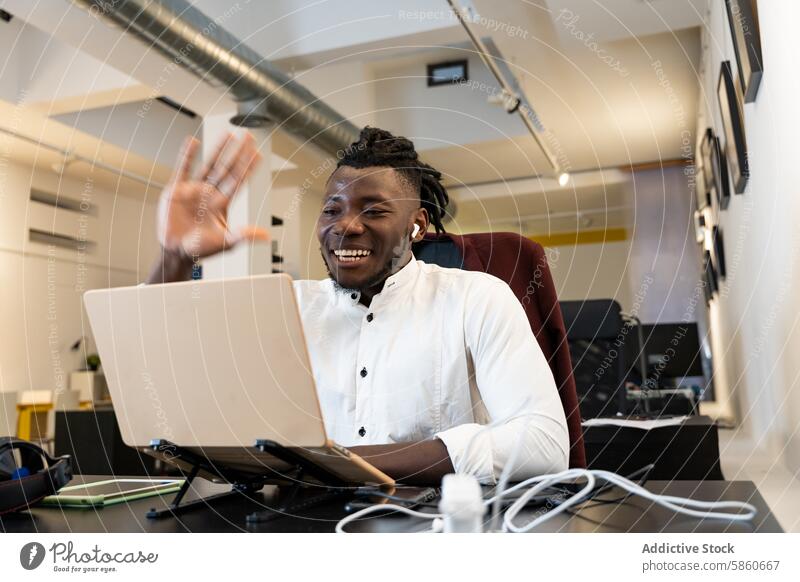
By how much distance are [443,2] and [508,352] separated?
347 centimetres

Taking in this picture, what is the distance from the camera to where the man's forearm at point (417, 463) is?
109 cm

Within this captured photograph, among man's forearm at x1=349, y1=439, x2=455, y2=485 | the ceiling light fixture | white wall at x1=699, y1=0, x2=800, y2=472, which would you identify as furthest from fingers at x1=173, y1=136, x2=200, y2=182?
the ceiling light fixture

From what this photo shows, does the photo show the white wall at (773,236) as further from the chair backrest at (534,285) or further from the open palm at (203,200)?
the open palm at (203,200)

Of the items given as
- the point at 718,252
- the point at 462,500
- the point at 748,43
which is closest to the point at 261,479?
the point at 462,500

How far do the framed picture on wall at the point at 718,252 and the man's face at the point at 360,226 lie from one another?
3.15m

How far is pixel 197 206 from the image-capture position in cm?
105

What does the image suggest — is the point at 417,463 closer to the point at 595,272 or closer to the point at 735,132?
the point at 735,132

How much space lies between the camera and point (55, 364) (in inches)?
303

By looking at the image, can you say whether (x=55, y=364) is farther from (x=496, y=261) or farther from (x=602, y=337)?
(x=496, y=261)

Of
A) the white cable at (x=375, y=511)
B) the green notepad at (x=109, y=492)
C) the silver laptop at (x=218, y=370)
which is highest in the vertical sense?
the silver laptop at (x=218, y=370)

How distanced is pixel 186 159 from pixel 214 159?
79 millimetres

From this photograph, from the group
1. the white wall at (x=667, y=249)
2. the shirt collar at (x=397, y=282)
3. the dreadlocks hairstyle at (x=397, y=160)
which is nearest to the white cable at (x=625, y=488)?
the shirt collar at (x=397, y=282)

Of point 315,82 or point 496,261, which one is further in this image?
point 315,82
